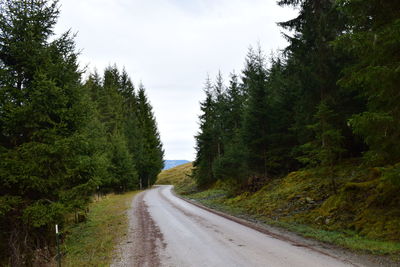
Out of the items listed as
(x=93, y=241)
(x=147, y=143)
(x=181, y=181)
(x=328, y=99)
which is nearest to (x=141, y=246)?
(x=93, y=241)

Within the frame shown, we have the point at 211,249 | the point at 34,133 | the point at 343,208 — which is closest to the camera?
the point at 211,249

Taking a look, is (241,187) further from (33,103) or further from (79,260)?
(33,103)

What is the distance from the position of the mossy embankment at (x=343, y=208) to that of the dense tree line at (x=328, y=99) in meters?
0.97

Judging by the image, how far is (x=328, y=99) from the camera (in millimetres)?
15797

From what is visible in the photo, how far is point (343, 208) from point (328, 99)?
7.27 meters

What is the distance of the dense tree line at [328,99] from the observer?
7445mm

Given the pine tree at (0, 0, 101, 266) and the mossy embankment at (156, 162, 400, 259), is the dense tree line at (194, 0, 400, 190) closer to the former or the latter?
the mossy embankment at (156, 162, 400, 259)

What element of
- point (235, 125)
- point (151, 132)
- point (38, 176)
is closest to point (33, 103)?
point (38, 176)

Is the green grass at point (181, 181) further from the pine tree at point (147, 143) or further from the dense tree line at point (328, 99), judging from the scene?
the dense tree line at point (328, 99)

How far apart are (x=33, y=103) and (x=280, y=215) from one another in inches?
505

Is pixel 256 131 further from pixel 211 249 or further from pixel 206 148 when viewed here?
pixel 206 148

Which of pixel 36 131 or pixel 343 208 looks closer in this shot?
pixel 36 131

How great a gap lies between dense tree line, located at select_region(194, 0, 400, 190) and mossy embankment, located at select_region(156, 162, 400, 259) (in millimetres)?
970

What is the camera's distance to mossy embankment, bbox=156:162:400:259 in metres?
8.37
